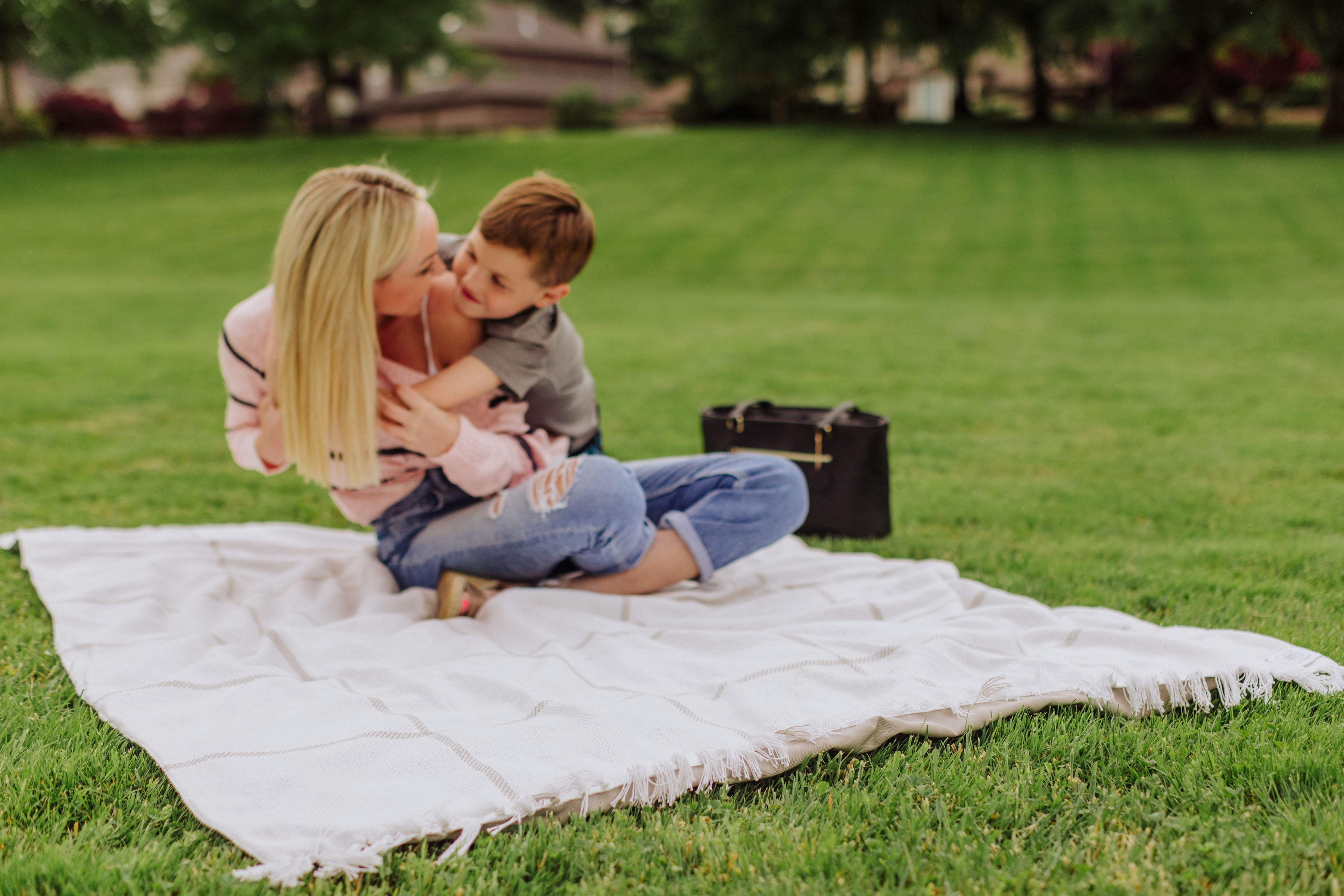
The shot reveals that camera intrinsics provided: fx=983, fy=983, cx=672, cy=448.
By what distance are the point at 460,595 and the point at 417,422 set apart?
0.54 meters

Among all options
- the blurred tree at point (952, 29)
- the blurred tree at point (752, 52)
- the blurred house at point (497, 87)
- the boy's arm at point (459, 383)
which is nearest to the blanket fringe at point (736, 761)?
the boy's arm at point (459, 383)

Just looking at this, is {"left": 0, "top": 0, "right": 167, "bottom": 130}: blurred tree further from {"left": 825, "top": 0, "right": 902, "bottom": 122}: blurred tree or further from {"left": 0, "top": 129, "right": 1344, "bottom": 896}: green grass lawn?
{"left": 825, "top": 0, "right": 902, "bottom": 122}: blurred tree

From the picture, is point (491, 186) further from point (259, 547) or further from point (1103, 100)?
point (1103, 100)

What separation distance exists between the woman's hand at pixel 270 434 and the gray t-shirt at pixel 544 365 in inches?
21.9

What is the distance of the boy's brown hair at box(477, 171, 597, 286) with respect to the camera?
2592 mm

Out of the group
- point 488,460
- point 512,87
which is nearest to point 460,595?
point 488,460

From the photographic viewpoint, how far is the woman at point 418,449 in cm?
245

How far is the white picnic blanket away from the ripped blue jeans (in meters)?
0.13

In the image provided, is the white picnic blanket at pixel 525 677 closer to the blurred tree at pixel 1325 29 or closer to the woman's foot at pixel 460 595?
the woman's foot at pixel 460 595

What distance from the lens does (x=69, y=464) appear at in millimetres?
4582

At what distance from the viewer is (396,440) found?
8.86ft

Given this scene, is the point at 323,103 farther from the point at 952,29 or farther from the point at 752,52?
the point at 952,29

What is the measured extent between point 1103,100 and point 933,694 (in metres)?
39.5

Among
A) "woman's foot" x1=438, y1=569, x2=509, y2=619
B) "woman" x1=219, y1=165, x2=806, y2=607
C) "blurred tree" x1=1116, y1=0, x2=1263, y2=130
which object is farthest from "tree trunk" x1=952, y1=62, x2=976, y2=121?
"woman's foot" x1=438, y1=569, x2=509, y2=619
